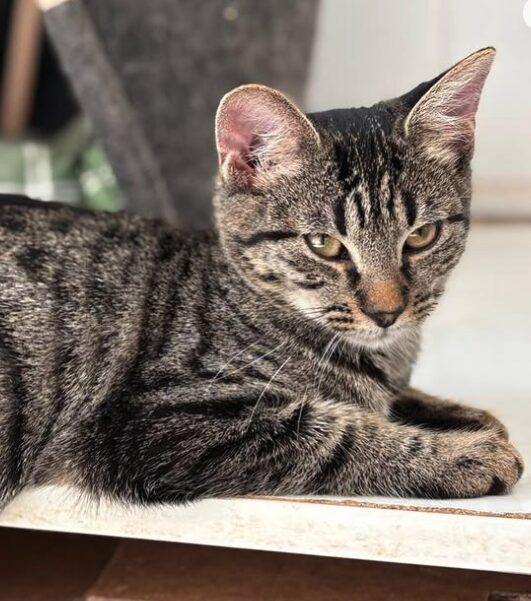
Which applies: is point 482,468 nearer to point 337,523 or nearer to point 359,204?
point 337,523

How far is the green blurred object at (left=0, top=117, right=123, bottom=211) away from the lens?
10.3ft

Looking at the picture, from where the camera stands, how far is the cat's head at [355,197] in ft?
4.06

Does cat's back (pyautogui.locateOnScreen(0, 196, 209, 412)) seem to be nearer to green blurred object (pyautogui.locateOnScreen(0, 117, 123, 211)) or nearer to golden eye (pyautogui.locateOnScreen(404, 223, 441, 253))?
golden eye (pyautogui.locateOnScreen(404, 223, 441, 253))

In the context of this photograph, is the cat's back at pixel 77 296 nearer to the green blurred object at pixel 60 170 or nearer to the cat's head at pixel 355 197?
the cat's head at pixel 355 197

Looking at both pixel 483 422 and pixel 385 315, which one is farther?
pixel 483 422

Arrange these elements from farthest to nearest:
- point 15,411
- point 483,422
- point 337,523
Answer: point 483,422 < point 15,411 < point 337,523

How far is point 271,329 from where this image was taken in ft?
4.46

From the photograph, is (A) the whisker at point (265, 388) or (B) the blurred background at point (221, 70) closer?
(A) the whisker at point (265, 388)

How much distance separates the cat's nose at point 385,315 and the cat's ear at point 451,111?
0.25 meters

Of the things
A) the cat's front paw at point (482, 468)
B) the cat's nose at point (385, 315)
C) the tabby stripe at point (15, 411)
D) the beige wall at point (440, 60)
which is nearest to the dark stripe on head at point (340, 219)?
the cat's nose at point (385, 315)

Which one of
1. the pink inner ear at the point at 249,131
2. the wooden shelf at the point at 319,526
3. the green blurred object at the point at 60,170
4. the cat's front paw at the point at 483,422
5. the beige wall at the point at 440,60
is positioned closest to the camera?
the wooden shelf at the point at 319,526

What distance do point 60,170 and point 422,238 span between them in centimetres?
220

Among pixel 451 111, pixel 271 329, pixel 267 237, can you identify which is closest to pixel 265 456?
pixel 271 329

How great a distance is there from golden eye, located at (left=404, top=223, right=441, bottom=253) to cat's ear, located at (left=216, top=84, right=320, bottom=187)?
195 millimetres
